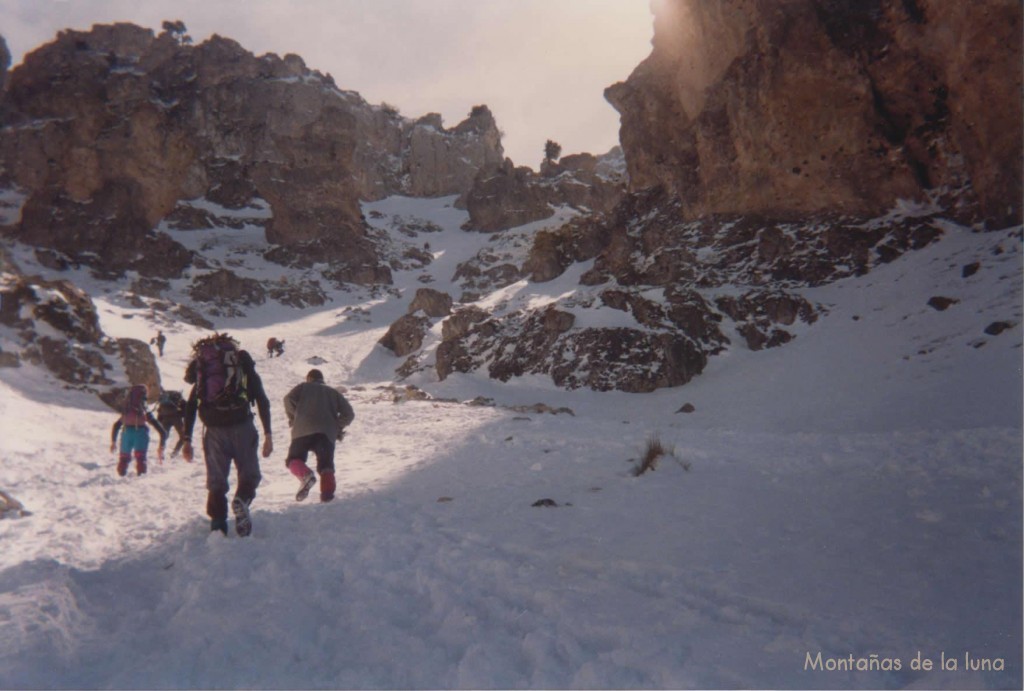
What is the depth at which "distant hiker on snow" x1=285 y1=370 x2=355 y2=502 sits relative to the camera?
6.72 metres

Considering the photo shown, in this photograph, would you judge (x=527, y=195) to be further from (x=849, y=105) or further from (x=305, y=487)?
(x=305, y=487)

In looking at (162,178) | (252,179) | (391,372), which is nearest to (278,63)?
(252,179)

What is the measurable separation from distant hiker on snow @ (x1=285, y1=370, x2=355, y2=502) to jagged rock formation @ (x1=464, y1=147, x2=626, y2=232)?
64.1 m

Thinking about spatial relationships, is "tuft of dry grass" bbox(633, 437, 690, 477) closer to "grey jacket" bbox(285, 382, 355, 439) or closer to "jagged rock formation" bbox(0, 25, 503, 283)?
"grey jacket" bbox(285, 382, 355, 439)

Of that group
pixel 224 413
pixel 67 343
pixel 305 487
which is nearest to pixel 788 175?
pixel 305 487

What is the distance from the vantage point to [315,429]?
6.86 m

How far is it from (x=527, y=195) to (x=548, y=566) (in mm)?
70073

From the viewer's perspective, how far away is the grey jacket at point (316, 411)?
6887 millimetres

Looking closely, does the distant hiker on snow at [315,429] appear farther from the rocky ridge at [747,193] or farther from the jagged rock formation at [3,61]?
the jagged rock formation at [3,61]

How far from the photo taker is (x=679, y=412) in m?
16.3

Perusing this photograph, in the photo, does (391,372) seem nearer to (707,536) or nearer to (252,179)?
(707,536)

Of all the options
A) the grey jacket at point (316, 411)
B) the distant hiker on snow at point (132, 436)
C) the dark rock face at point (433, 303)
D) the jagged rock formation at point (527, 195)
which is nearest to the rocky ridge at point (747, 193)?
the dark rock face at point (433, 303)

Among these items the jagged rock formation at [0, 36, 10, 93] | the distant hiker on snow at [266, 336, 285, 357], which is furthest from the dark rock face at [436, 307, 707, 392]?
the jagged rock formation at [0, 36, 10, 93]

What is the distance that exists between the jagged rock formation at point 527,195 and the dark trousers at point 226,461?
216 ft
